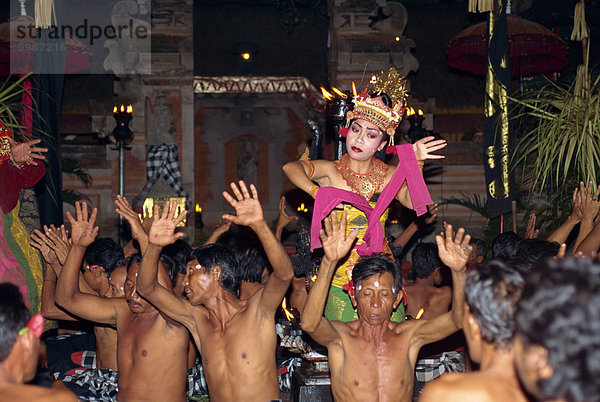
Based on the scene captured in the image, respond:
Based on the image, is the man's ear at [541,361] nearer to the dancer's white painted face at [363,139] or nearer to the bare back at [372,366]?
the bare back at [372,366]

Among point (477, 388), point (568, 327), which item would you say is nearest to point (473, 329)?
point (477, 388)

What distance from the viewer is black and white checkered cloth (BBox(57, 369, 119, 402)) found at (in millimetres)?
5043

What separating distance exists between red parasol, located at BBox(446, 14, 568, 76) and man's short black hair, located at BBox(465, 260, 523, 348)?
6852mm

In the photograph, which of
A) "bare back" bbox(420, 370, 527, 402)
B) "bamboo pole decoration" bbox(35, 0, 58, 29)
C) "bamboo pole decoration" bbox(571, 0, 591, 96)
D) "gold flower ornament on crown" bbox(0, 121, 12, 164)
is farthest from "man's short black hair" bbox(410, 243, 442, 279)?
"bamboo pole decoration" bbox(35, 0, 58, 29)

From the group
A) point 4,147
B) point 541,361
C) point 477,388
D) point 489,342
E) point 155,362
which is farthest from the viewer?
point 4,147

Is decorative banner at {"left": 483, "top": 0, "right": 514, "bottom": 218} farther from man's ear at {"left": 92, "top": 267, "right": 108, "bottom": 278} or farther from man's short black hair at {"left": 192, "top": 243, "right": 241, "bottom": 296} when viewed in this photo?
man's ear at {"left": 92, "top": 267, "right": 108, "bottom": 278}

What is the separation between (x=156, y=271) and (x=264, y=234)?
705 mm

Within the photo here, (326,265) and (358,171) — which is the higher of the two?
(358,171)

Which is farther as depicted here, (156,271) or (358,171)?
(358,171)

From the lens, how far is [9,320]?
2398mm

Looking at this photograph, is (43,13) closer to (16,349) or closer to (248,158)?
(16,349)

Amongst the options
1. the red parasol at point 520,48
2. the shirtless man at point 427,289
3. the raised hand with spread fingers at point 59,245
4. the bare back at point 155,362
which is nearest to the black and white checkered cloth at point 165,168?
the red parasol at point 520,48

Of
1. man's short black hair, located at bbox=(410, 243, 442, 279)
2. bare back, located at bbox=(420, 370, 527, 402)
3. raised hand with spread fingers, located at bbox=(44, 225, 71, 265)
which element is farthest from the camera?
man's short black hair, located at bbox=(410, 243, 442, 279)

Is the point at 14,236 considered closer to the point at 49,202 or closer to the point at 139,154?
the point at 49,202
